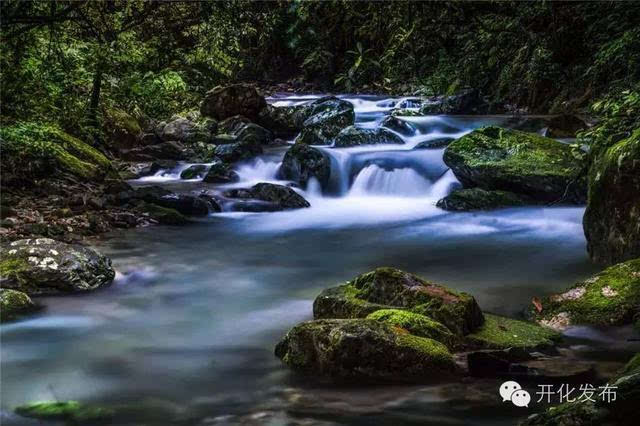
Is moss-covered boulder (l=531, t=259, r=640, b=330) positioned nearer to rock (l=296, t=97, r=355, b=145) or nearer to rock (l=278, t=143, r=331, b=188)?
rock (l=278, t=143, r=331, b=188)

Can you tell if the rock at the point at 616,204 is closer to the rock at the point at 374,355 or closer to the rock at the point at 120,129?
the rock at the point at 374,355

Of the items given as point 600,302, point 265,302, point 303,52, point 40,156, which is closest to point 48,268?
point 265,302

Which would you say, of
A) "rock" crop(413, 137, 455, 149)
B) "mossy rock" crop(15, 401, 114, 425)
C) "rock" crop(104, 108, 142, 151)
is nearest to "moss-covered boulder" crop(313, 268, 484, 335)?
"mossy rock" crop(15, 401, 114, 425)

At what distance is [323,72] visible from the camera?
27.2 metres

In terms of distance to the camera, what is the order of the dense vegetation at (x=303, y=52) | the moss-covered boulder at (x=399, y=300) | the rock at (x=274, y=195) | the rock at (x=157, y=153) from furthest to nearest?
the rock at (x=157, y=153), the rock at (x=274, y=195), the dense vegetation at (x=303, y=52), the moss-covered boulder at (x=399, y=300)

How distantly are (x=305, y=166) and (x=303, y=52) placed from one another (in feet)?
55.5

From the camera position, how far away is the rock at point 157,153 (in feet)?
47.9

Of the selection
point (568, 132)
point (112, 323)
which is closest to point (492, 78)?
point (568, 132)

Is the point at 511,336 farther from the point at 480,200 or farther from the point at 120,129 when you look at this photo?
the point at 120,129

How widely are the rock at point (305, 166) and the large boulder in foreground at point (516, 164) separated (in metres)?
2.43

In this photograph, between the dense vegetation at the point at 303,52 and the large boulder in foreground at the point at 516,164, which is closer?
the dense vegetation at the point at 303,52

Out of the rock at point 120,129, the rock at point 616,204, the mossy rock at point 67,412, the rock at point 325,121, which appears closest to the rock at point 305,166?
the rock at point 325,121

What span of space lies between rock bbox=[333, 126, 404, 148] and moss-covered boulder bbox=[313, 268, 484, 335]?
9.54m

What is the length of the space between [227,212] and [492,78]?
1074 cm
